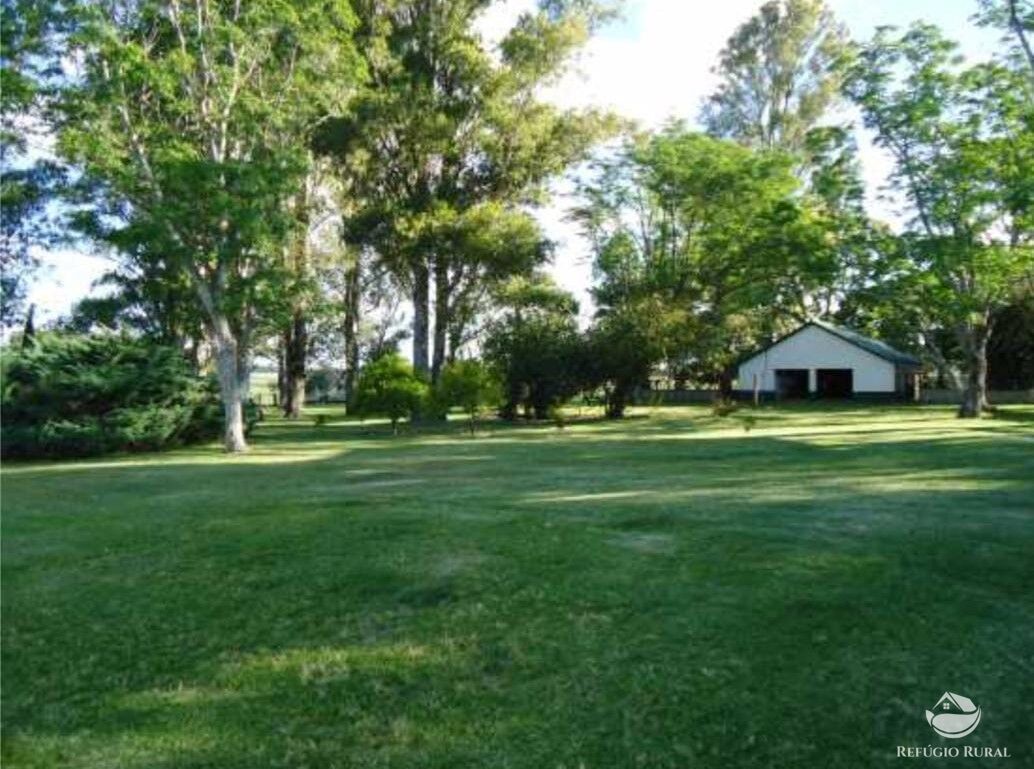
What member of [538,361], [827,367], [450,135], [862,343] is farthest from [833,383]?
[450,135]

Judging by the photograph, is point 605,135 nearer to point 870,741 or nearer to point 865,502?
point 865,502

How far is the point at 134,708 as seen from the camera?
17.1 ft

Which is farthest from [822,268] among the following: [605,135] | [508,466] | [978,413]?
[508,466]

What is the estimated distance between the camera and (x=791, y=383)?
60.0m

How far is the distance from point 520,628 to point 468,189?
3575cm

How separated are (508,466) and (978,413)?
27.8m

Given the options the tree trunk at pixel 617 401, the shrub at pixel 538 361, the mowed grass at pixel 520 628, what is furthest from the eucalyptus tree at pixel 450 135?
the mowed grass at pixel 520 628

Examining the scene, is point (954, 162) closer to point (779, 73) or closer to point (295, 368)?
point (779, 73)

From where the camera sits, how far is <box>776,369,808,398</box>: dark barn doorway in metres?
59.7

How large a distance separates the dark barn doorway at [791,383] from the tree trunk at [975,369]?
61.0 feet

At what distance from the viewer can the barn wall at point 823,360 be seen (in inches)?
2236

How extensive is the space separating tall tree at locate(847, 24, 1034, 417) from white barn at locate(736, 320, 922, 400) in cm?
1851

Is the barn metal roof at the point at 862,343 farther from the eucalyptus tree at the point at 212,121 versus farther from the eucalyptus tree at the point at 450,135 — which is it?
the eucalyptus tree at the point at 212,121

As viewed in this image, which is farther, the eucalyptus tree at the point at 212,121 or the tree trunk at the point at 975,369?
the tree trunk at the point at 975,369
